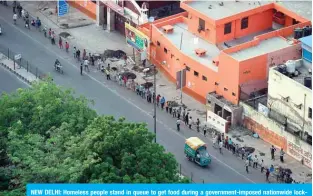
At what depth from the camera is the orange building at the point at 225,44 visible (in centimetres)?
10481

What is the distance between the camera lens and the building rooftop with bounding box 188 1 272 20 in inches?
4345

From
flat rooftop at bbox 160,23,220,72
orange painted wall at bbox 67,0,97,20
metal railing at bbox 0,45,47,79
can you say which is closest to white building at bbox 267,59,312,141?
flat rooftop at bbox 160,23,220,72

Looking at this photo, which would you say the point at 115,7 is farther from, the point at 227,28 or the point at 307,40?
the point at 307,40

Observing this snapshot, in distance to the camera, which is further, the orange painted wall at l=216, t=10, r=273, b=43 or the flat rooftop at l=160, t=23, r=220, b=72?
the orange painted wall at l=216, t=10, r=273, b=43

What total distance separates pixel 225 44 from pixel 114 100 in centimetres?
1188

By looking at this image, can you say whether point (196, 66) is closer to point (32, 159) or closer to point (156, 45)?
point (156, 45)

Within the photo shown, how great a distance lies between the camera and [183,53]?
109750 millimetres

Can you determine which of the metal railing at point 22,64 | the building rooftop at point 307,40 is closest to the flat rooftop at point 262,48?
the building rooftop at point 307,40

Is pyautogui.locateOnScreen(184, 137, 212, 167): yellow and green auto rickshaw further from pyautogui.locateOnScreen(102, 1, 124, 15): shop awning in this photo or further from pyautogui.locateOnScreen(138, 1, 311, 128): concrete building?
pyautogui.locateOnScreen(102, 1, 124, 15): shop awning

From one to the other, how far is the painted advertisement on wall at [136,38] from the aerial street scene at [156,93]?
0.19 m

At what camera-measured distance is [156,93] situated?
365ft

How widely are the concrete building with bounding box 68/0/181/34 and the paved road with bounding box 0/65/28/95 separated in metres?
13.6

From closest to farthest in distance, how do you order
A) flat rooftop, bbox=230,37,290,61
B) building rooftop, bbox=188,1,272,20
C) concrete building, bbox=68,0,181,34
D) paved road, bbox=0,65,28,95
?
flat rooftop, bbox=230,37,290,61, building rooftop, bbox=188,1,272,20, paved road, bbox=0,65,28,95, concrete building, bbox=68,0,181,34

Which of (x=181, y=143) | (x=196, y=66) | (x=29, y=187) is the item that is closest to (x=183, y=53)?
(x=196, y=66)
